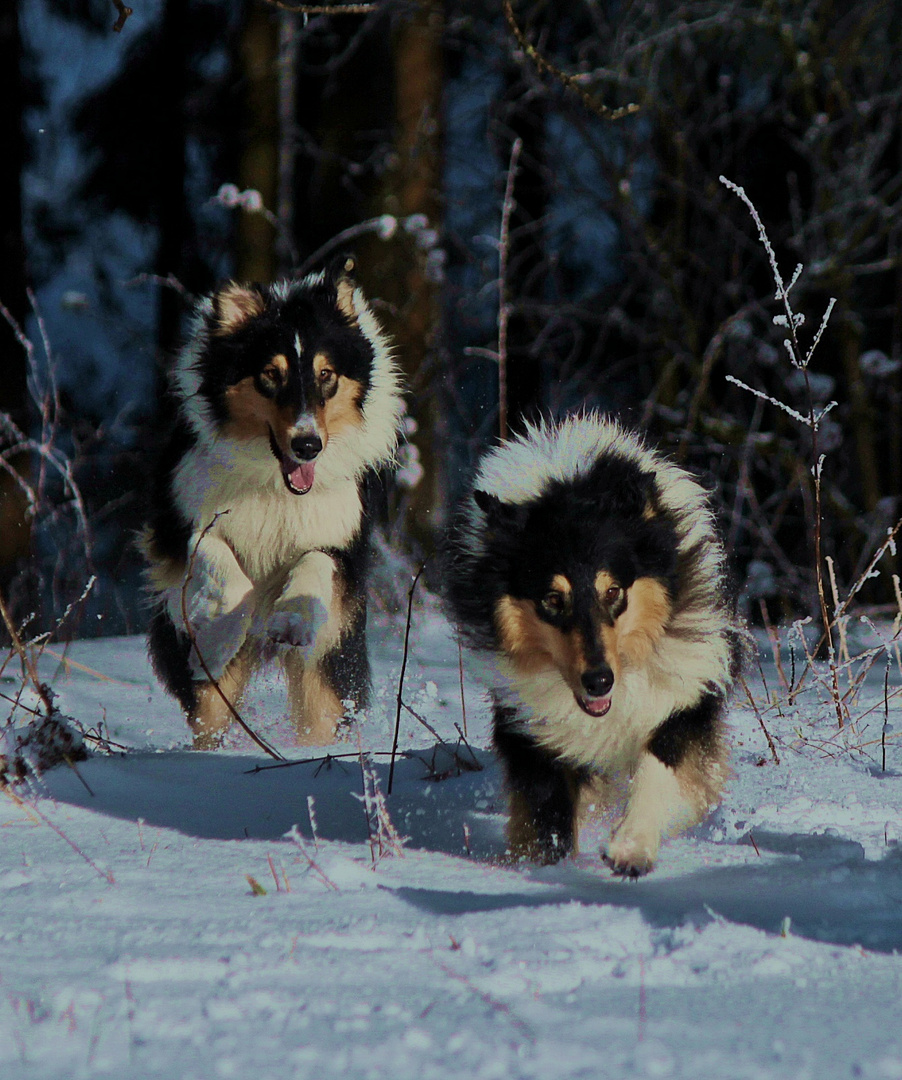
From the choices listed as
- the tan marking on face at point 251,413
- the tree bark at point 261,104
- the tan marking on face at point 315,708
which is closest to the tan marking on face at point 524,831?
the tan marking on face at point 315,708

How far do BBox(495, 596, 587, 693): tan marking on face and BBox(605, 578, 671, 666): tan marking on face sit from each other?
0.18 meters

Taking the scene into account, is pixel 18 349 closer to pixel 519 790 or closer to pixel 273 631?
pixel 273 631

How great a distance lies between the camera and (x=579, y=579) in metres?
2.97

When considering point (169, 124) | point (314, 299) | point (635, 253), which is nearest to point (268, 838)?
point (314, 299)

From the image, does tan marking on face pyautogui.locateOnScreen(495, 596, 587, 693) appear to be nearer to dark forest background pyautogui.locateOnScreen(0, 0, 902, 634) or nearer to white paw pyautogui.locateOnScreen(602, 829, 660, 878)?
white paw pyautogui.locateOnScreen(602, 829, 660, 878)

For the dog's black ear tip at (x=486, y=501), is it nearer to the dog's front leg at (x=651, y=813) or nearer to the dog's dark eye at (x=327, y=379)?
the dog's front leg at (x=651, y=813)

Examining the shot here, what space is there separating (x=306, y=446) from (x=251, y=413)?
14.3 inches

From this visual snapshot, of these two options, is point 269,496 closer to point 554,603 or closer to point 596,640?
point 554,603

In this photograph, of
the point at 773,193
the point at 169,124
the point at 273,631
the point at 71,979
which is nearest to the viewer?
the point at 71,979

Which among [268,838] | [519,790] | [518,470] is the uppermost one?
[518,470]

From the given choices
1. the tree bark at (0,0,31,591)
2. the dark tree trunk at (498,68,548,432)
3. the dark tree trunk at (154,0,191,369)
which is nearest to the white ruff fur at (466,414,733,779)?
the tree bark at (0,0,31,591)

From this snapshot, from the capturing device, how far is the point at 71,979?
1.96m

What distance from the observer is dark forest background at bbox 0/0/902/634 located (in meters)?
7.78

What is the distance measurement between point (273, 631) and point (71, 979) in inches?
87.8
